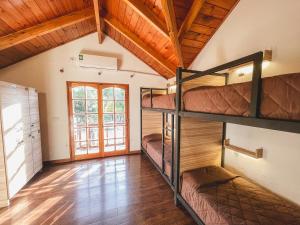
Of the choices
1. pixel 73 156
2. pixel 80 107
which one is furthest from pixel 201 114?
pixel 73 156

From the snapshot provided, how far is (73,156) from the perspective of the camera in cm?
349

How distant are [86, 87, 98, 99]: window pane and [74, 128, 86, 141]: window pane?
2.77 feet

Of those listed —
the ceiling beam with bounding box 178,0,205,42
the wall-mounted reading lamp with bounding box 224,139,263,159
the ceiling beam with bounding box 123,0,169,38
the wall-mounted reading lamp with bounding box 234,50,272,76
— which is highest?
the ceiling beam with bounding box 123,0,169,38

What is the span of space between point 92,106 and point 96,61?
1098 millimetres

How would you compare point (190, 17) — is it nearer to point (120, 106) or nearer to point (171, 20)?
point (171, 20)

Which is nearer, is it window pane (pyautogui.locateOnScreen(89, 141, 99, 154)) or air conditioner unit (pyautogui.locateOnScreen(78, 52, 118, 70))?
air conditioner unit (pyautogui.locateOnScreen(78, 52, 118, 70))

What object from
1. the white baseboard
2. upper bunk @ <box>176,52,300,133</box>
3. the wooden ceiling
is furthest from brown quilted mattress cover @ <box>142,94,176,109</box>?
the white baseboard

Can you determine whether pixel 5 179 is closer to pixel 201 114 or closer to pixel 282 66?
pixel 201 114

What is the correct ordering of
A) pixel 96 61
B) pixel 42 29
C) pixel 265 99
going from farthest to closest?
pixel 96 61, pixel 42 29, pixel 265 99

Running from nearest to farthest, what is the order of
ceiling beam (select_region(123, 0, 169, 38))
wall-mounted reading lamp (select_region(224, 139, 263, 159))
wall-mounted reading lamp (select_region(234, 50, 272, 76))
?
wall-mounted reading lamp (select_region(234, 50, 272, 76)) → wall-mounted reading lamp (select_region(224, 139, 263, 159)) → ceiling beam (select_region(123, 0, 169, 38))

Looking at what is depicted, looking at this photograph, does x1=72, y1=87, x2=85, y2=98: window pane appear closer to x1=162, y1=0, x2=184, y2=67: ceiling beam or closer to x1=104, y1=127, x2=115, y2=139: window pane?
x1=104, y1=127, x2=115, y2=139: window pane

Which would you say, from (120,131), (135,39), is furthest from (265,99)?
(120,131)

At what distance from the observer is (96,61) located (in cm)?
334

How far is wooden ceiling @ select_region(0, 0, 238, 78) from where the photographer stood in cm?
196
